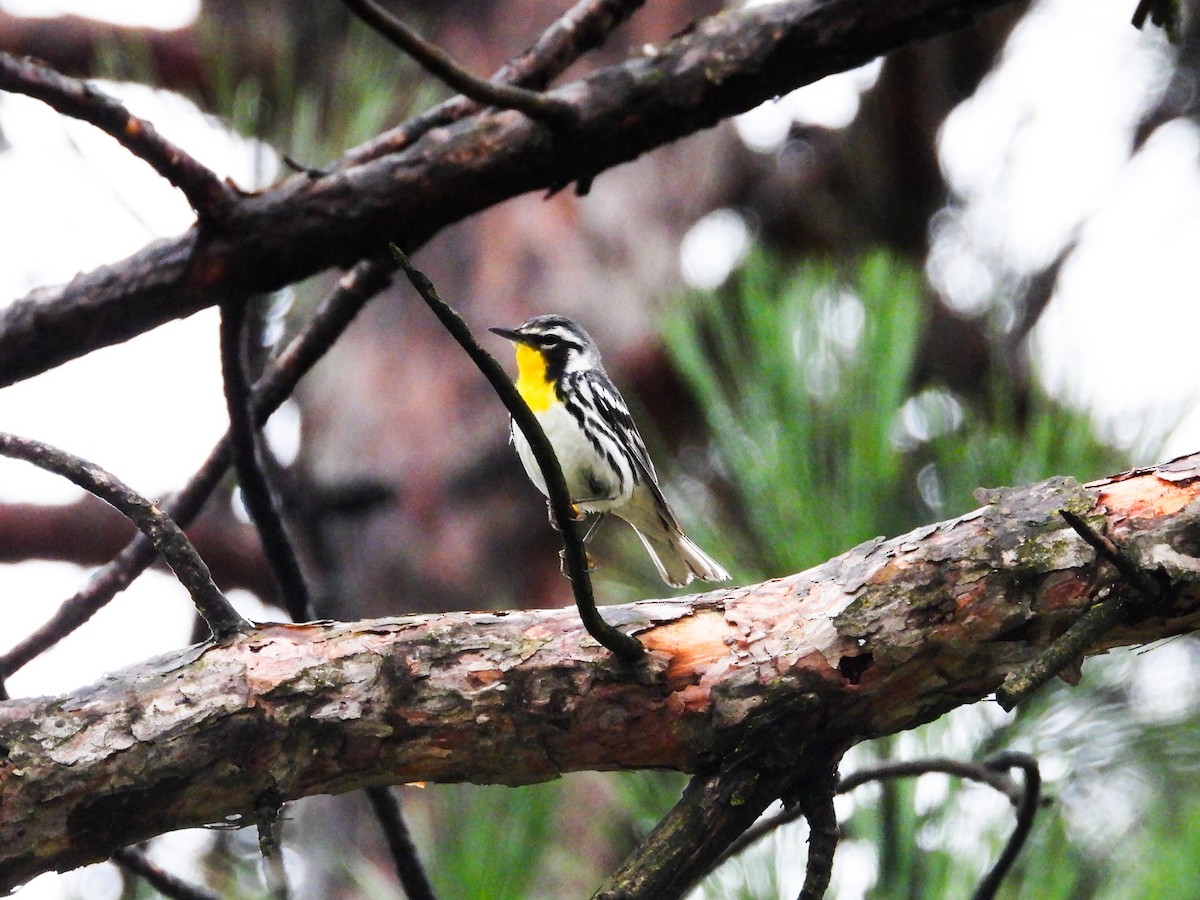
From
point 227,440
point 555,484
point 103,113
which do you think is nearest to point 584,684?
point 555,484

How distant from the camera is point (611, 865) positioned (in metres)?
2.90

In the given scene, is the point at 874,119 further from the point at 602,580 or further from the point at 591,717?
the point at 591,717

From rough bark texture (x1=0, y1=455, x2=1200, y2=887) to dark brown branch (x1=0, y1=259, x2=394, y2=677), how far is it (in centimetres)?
42

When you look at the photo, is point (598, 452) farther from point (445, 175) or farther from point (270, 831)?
point (270, 831)

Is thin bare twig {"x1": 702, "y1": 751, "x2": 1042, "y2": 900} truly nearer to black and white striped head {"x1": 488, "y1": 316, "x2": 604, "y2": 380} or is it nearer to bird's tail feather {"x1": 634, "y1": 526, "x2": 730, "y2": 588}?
bird's tail feather {"x1": 634, "y1": 526, "x2": 730, "y2": 588}

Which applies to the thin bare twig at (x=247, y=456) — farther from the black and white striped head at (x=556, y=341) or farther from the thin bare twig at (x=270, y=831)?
the black and white striped head at (x=556, y=341)

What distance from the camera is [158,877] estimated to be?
1631 millimetres

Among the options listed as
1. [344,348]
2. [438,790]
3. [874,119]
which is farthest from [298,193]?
[874,119]

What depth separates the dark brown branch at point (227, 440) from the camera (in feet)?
5.76

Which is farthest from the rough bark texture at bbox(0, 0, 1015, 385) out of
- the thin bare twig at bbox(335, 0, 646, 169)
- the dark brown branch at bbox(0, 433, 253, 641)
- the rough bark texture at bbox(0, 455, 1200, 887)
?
the rough bark texture at bbox(0, 455, 1200, 887)

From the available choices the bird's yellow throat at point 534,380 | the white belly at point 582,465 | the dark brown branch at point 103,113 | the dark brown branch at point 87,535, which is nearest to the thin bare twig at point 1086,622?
the dark brown branch at point 103,113

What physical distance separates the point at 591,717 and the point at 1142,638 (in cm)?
59

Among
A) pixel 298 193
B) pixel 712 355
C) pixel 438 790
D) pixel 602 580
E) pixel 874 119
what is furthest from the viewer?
pixel 874 119

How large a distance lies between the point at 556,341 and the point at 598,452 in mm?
352
